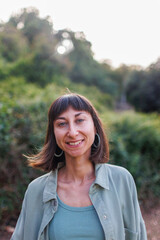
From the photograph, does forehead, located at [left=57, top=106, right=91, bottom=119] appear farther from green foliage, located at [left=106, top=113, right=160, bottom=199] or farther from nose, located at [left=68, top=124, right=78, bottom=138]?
green foliage, located at [left=106, top=113, right=160, bottom=199]

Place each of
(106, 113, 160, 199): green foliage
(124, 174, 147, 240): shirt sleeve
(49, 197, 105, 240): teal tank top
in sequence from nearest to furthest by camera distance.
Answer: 1. (49, 197, 105, 240): teal tank top
2. (124, 174, 147, 240): shirt sleeve
3. (106, 113, 160, 199): green foliage

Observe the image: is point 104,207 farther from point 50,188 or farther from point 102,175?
point 50,188

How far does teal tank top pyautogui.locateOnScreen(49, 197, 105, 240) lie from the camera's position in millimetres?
1691

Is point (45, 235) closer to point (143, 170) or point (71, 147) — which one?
point (71, 147)

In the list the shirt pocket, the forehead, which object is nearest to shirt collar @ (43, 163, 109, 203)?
the shirt pocket

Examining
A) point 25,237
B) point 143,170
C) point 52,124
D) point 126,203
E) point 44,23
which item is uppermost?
point 44,23

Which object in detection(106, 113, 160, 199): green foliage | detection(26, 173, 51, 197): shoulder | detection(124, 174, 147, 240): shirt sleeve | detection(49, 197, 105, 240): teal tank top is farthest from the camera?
detection(106, 113, 160, 199): green foliage

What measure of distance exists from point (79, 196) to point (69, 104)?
766 millimetres

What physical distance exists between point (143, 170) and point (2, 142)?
12.2 feet

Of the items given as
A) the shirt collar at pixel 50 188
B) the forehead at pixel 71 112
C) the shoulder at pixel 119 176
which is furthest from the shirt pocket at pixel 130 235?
the forehead at pixel 71 112

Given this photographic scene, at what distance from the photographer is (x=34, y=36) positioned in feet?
61.4

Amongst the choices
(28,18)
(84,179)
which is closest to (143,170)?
(84,179)

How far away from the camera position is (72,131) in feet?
5.87

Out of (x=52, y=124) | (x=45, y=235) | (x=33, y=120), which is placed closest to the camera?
(x=45, y=235)
